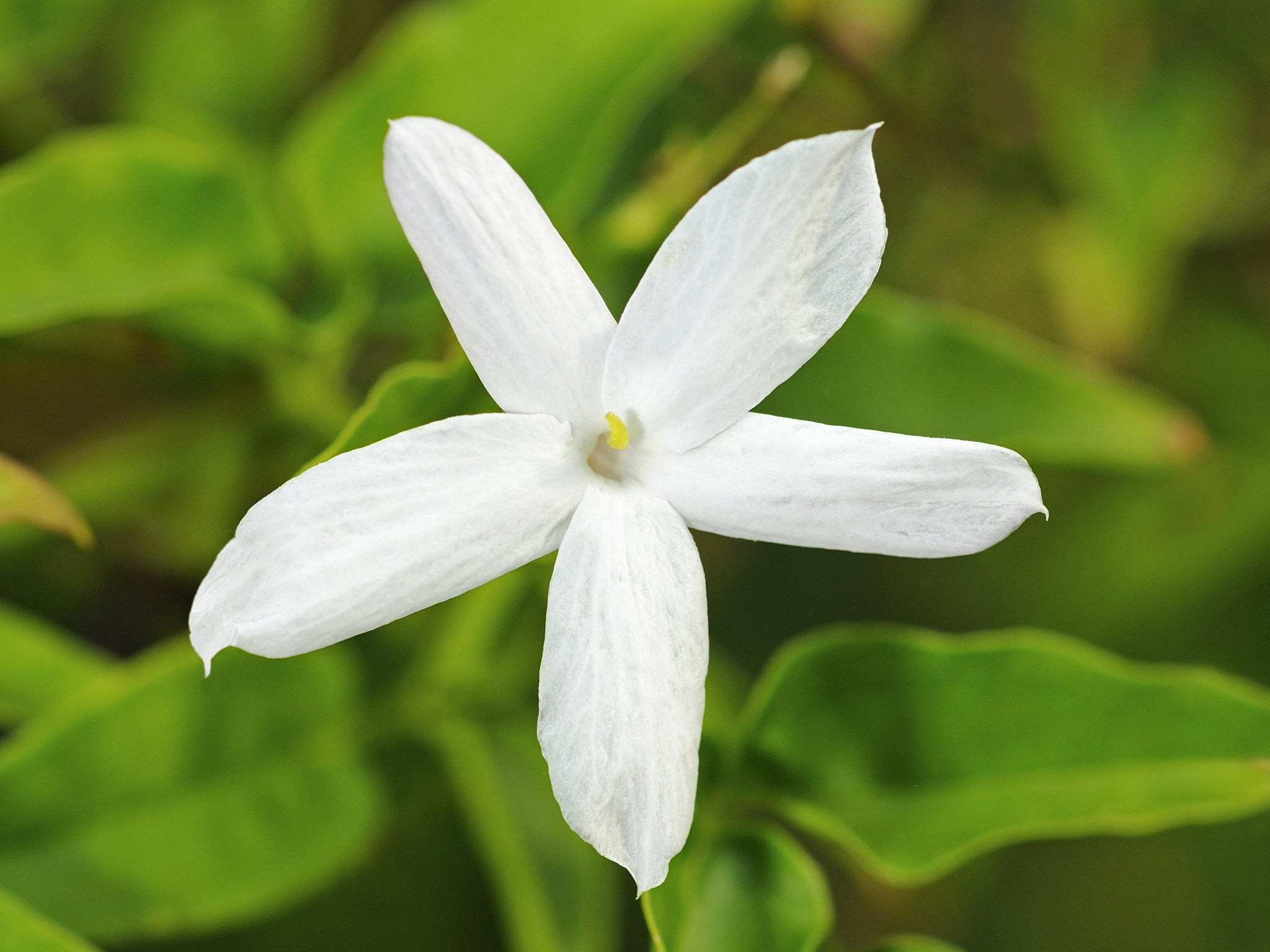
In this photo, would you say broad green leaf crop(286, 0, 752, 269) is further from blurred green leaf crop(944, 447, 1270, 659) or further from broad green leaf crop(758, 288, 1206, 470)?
blurred green leaf crop(944, 447, 1270, 659)

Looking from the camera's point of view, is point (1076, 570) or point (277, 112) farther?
point (1076, 570)

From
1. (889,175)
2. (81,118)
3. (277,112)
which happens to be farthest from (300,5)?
(889,175)

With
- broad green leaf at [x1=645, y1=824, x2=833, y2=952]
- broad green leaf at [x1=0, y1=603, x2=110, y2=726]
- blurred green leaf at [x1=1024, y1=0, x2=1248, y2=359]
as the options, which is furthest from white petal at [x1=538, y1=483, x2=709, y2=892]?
blurred green leaf at [x1=1024, y1=0, x2=1248, y2=359]


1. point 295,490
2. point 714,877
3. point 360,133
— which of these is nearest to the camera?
point 295,490

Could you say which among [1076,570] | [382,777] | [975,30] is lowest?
[1076,570]

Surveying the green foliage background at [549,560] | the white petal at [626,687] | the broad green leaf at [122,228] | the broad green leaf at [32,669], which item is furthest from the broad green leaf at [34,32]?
the white petal at [626,687]

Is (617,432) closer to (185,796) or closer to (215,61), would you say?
(185,796)

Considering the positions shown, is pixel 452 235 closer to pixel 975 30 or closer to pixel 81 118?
pixel 81 118
